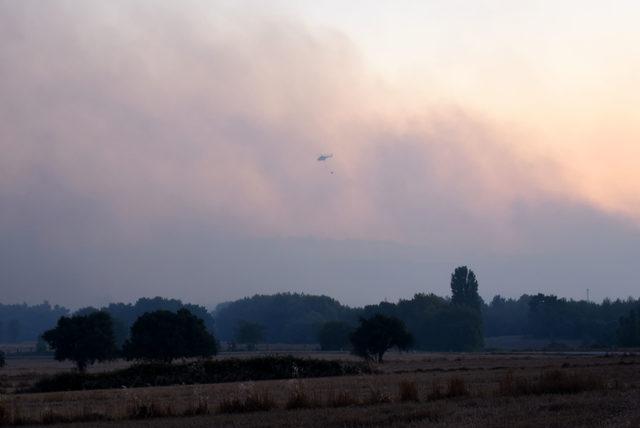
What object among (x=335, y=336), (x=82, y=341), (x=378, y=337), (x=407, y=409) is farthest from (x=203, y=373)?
(x=335, y=336)

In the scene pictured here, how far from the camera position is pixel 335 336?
167 meters

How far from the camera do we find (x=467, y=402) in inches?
1058

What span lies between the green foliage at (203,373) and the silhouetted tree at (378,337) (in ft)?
116

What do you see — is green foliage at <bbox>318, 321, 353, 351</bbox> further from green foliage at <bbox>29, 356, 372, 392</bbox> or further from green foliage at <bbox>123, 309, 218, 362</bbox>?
green foliage at <bbox>29, 356, 372, 392</bbox>

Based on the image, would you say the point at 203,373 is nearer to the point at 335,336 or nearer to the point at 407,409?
the point at 407,409

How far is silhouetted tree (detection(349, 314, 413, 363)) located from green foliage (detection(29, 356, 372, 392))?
116ft

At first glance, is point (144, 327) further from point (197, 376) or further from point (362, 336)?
point (197, 376)

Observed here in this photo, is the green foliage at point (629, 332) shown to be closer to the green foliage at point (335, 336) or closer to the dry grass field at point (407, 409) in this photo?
the green foliage at point (335, 336)

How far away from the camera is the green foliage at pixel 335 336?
16525 cm

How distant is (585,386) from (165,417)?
1357 centimetres

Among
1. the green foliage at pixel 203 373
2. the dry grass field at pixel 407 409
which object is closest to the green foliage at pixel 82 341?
the green foliage at pixel 203 373

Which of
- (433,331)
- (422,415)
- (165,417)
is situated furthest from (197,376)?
(433,331)

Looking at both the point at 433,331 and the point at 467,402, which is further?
the point at 433,331

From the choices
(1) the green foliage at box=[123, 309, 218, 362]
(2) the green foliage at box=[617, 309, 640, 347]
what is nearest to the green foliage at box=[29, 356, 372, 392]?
(1) the green foliage at box=[123, 309, 218, 362]
